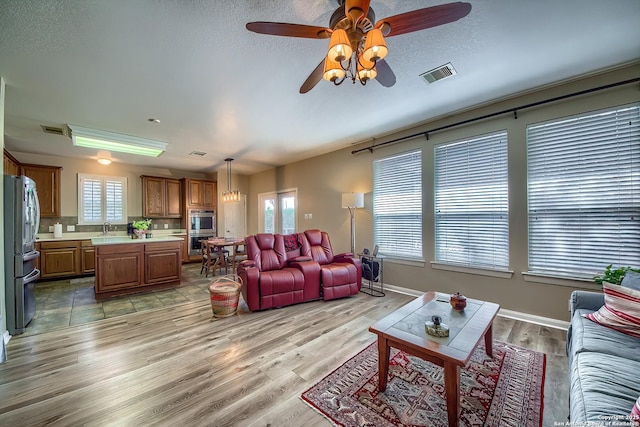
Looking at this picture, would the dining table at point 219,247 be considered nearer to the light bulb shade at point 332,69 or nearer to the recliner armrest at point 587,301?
the light bulb shade at point 332,69

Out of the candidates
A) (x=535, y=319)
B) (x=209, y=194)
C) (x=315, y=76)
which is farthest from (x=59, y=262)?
(x=535, y=319)

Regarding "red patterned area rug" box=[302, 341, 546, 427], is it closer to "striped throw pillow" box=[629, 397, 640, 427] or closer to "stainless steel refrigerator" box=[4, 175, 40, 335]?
"striped throw pillow" box=[629, 397, 640, 427]

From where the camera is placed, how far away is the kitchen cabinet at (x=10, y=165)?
4.31 metres

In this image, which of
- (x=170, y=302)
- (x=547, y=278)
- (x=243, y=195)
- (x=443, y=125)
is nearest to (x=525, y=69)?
(x=443, y=125)

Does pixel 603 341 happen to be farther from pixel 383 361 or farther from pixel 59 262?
pixel 59 262

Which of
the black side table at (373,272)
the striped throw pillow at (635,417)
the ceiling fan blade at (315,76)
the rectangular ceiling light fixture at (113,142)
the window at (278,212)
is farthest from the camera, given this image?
the window at (278,212)

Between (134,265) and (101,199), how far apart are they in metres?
3.05

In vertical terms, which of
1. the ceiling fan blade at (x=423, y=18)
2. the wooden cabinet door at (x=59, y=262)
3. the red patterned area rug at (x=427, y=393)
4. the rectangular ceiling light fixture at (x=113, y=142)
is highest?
the rectangular ceiling light fixture at (x=113, y=142)

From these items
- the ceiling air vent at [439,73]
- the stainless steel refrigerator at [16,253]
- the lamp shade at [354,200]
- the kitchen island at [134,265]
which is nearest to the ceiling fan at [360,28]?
the ceiling air vent at [439,73]

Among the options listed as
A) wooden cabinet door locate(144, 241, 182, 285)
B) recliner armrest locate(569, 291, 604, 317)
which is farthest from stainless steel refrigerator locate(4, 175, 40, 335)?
recliner armrest locate(569, 291, 604, 317)

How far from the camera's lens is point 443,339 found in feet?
5.51

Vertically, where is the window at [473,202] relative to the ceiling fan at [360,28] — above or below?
below

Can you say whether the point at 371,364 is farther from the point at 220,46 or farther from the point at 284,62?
the point at 220,46

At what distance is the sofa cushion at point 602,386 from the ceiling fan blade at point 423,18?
1.96 meters
